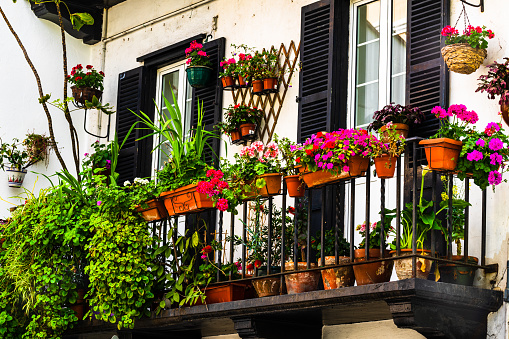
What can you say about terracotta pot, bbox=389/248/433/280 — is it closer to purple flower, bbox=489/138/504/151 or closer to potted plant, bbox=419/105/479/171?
potted plant, bbox=419/105/479/171

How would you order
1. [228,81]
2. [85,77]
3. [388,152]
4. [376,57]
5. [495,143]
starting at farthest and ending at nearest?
[85,77]
[228,81]
[376,57]
[388,152]
[495,143]

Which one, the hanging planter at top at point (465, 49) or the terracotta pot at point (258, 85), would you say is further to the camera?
the terracotta pot at point (258, 85)

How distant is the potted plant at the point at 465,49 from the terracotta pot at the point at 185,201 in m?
2.25

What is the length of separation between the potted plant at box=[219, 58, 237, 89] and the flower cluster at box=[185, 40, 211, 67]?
13.6 inches

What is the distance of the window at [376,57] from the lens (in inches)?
300

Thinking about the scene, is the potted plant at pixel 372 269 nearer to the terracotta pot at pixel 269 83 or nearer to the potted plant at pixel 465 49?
the potted plant at pixel 465 49

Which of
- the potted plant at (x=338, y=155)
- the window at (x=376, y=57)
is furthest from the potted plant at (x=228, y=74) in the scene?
Answer: the potted plant at (x=338, y=155)

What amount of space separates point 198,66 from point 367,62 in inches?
77.1

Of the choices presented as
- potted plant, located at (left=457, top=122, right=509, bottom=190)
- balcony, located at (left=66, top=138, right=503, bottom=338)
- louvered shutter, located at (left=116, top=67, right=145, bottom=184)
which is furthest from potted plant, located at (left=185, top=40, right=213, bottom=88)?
potted plant, located at (left=457, top=122, right=509, bottom=190)

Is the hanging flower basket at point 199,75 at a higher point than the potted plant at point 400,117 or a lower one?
higher

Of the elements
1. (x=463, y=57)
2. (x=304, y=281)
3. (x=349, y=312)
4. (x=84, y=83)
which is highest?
(x=84, y=83)

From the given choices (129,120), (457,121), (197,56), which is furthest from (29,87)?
(457,121)

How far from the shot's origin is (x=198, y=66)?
29.6 feet

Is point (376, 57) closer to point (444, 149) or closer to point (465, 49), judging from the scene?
point (465, 49)
